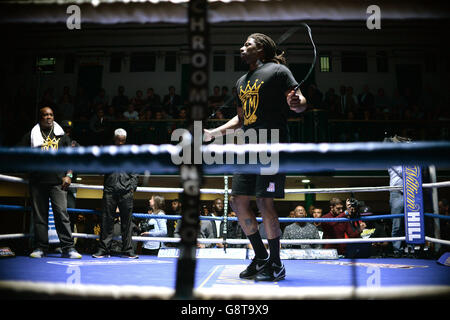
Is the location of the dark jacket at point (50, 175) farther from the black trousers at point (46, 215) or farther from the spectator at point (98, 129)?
the spectator at point (98, 129)

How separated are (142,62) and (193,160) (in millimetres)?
12021

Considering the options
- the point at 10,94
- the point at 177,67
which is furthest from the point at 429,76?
the point at 10,94

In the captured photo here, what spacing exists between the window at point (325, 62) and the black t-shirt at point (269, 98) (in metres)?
10.3

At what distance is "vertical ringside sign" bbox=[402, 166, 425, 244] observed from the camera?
315cm

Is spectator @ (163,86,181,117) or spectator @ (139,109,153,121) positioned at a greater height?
spectator @ (163,86,181,117)

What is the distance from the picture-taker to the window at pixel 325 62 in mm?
11531


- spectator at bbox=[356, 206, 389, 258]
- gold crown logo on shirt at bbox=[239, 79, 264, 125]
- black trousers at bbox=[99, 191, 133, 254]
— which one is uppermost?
gold crown logo on shirt at bbox=[239, 79, 264, 125]

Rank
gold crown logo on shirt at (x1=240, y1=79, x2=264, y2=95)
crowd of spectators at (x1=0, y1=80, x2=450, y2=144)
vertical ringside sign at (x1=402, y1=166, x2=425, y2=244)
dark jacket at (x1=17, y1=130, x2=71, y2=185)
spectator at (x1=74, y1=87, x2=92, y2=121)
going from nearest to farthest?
gold crown logo on shirt at (x1=240, y1=79, x2=264, y2=95) → dark jacket at (x1=17, y1=130, x2=71, y2=185) → vertical ringside sign at (x1=402, y1=166, x2=425, y2=244) → crowd of spectators at (x1=0, y1=80, x2=450, y2=144) → spectator at (x1=74, y1=87, x2=92, y2=121)

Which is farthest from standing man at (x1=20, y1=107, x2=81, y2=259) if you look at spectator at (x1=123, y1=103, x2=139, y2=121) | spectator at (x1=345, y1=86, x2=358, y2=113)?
spectator at (x1=345, y1=86, x2=358, y2=113)

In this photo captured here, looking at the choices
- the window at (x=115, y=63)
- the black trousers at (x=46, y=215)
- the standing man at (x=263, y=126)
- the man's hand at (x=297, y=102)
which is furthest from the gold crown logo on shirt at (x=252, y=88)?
the window at (x=115, y=63)

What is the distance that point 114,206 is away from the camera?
11.7 feet

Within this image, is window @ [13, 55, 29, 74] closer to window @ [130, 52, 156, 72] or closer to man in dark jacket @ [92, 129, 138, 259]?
window @ [130, 52, 156, 72]

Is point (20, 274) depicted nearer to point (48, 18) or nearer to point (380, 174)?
point (48, 18)

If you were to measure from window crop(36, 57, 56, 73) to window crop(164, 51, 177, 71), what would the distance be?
12.4ft
